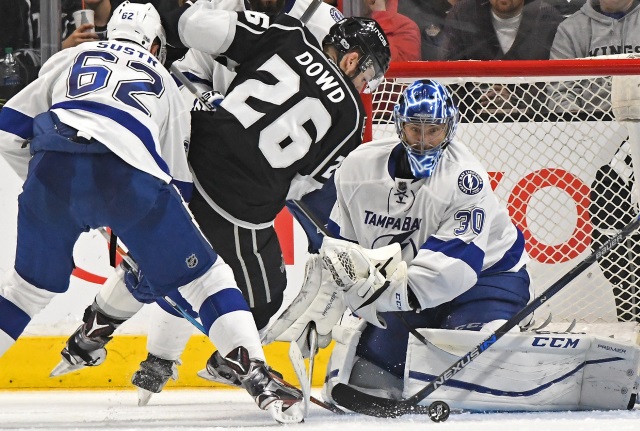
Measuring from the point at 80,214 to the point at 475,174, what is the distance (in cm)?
114

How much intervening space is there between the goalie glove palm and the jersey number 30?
14.9 inches

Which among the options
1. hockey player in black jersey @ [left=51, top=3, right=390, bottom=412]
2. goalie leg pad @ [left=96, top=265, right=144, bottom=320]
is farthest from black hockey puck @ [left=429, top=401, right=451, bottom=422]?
goalie leg pad @ [left=96, top=265, right=144, bottom=320]

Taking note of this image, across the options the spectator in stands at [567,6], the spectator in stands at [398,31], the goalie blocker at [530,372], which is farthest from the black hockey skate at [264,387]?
the spectator in stands at [567,6]

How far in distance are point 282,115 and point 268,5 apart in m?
0.55

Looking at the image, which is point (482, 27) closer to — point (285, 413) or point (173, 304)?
point (173, 304)

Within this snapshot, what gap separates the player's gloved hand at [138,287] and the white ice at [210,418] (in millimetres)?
315

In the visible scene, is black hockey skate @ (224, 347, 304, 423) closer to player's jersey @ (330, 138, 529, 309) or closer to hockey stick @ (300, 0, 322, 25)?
player's jersey @ (330, 138, 529, 309)

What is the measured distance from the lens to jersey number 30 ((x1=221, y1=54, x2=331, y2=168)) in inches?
111

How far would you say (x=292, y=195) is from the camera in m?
3.03

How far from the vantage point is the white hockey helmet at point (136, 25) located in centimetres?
269

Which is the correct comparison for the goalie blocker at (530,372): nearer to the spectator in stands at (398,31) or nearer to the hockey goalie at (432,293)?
the hockey goalie at (432,293)

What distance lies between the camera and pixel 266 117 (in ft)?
9.26

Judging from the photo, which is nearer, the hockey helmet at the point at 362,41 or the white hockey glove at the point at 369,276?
the white hockey glove at the point at 369,276

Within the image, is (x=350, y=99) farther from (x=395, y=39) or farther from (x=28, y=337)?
(x=28, y=337)
